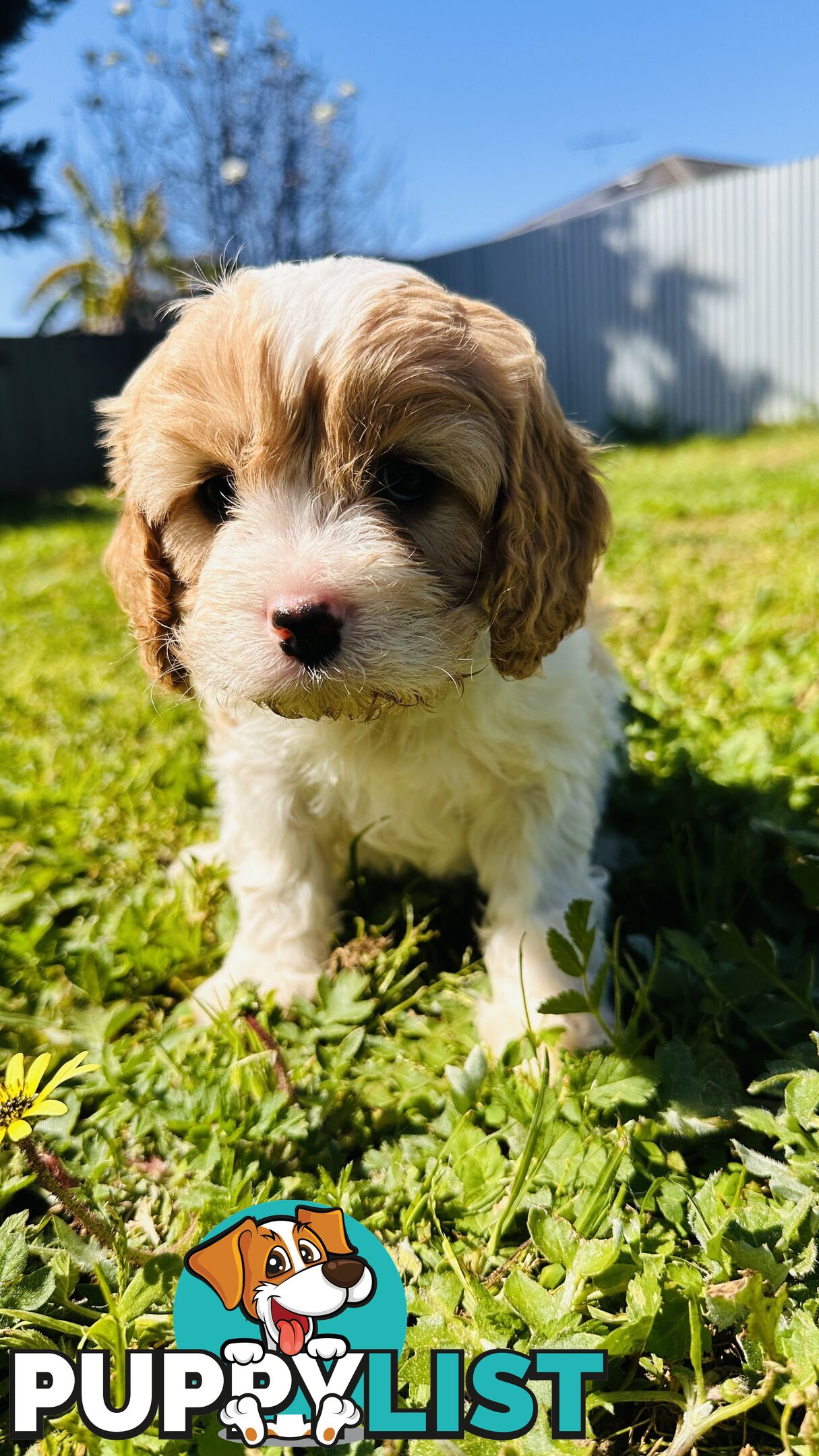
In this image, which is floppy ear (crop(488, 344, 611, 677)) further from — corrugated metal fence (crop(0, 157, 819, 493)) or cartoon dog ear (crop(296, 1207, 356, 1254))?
corrugated metal fence (crop(0, 157, 819, 493))

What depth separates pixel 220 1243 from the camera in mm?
1574

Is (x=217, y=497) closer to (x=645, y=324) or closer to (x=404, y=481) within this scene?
(x=404, y=481)

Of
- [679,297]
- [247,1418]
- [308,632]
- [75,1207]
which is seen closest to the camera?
[247,1418]

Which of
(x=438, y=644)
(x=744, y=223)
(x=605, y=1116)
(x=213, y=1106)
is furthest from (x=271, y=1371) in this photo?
(x=744, y=223)

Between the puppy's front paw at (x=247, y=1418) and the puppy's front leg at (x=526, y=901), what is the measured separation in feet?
3.49

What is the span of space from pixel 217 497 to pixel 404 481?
0.45 m

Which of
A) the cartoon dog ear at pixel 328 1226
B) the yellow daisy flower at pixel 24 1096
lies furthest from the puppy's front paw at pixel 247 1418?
the yellow daisy flower at pixel 24 1096

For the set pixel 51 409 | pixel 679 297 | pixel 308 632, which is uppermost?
pixel 679 297

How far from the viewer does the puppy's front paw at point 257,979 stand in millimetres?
2562

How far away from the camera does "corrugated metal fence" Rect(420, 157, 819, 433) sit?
663 inches

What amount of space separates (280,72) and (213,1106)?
92.1 feet

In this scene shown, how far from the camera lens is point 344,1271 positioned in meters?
1.54

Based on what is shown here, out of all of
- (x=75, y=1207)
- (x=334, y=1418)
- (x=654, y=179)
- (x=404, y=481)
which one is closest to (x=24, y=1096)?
(x=75, y=1207)

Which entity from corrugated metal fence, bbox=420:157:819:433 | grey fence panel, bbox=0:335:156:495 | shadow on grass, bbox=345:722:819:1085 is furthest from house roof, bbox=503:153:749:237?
shadow on grass, bbox=345:722:819:1085
